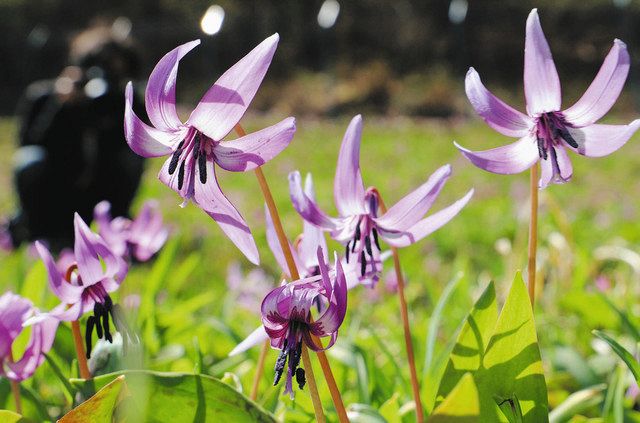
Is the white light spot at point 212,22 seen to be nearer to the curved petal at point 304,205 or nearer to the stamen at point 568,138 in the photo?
the curved petal at point 304,205

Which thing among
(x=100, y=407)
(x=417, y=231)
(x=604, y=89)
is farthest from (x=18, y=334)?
(x=604, y=89)

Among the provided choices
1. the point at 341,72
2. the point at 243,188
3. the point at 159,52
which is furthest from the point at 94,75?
the point at 159,52

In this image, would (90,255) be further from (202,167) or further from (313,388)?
(313,388)

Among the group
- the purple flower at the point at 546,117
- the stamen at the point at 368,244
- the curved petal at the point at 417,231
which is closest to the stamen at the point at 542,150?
the purple flower at the point at 546,117

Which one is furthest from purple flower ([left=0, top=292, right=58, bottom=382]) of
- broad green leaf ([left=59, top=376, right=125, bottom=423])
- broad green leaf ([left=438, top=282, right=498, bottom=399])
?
broad green leaf ([left=438, top=282, right=498, bottom=399])

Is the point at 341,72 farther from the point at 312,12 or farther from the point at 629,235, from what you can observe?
the point at 629,235

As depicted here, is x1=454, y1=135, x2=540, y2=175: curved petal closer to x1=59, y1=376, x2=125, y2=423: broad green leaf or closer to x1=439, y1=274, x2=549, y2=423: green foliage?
x1=439, y1=274, x2=549, y2=423: green foliage
